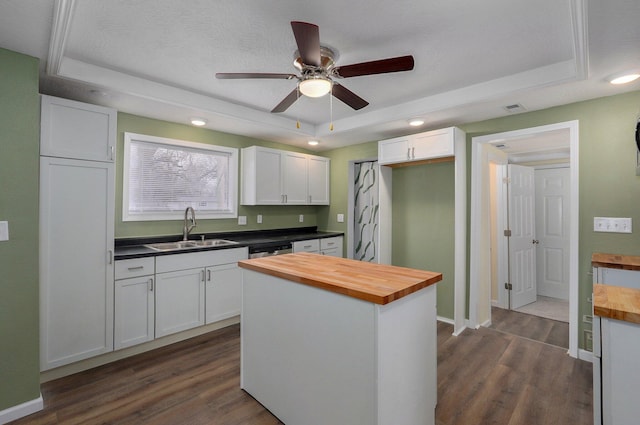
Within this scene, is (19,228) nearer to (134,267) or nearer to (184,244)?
(134,267)

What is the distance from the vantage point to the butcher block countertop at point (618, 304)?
105 cm

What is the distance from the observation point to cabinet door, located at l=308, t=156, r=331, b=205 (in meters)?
4.65

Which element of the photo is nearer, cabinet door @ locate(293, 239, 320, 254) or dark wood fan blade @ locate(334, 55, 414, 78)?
dark wood fan blade @ locate(334, 55, 414, 78)

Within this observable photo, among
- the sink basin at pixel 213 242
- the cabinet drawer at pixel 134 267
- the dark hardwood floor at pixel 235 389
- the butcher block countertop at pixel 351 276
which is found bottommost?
the dark hardwood floor at pixel 235 389

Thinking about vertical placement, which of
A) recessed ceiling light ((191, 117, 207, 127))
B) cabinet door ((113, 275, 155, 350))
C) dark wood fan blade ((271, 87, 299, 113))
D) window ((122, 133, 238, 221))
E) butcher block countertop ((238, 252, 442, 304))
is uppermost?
recessed ceiling light ((191, 117, 207, 127))

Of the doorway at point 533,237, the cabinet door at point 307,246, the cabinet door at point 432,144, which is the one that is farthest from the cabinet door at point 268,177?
the doorway at point 533,237

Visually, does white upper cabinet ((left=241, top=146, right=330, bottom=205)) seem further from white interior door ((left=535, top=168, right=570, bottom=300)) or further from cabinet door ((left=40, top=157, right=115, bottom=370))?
white interior door ((left=535, top=168, right=570, bottom=300))

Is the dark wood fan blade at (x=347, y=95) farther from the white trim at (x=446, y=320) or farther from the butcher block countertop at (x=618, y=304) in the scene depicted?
the white trim at (x=446, y=320)

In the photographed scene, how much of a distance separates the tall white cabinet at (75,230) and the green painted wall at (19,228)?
10.6 inches

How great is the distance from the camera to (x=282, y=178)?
13.9 ft

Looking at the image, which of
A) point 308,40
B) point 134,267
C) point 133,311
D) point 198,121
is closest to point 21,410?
point 133,311

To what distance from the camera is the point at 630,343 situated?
1.05 meters

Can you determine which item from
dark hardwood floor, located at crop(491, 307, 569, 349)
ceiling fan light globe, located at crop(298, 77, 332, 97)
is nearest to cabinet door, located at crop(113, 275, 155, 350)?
ceiling fan light globe, located at crop(298, 77, 332, 97)

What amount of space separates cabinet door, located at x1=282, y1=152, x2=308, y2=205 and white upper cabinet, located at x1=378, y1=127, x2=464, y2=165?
1214 millimetres
